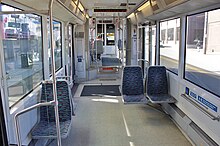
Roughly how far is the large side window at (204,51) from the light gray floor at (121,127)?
3.29 ft

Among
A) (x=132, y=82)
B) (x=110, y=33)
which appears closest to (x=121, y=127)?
(x=132, y=82)

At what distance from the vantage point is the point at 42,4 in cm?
300

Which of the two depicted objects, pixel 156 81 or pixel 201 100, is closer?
pixel 201 100

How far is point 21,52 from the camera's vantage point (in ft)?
9.79

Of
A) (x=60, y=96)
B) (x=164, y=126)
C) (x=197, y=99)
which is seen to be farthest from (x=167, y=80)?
(x=60, y=96)

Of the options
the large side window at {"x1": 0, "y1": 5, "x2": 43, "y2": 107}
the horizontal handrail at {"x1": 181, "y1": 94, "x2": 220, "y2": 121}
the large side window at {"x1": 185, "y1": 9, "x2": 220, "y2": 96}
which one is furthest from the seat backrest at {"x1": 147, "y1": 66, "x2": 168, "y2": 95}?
the large side window at {"x1": 0, "y1": 5, "x2": 43, "y2": 107}

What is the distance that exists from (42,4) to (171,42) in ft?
9.57

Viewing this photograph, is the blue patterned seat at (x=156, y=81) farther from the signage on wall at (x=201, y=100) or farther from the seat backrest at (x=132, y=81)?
the signage on wall at (x=201, y=100)

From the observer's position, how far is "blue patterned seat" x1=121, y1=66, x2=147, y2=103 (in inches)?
186

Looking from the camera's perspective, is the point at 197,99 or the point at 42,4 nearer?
the point at 42,4

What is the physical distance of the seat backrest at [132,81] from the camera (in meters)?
4.71

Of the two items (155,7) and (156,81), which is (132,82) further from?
(155,7)

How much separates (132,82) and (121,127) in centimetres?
111

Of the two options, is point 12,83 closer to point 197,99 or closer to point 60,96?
point 60,96
